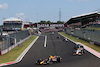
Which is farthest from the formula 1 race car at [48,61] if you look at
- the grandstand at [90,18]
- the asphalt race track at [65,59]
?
the grandstand at [90,18]

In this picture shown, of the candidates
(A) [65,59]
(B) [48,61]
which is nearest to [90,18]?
(A) [65,59]

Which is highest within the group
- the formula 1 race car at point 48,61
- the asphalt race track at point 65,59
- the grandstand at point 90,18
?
the grandstand at point 90,18

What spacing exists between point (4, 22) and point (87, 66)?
93751mm

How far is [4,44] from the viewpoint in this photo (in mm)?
21734

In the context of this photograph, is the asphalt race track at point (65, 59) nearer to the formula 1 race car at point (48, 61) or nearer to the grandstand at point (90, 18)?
the formula 1 race car at point (48, 61)

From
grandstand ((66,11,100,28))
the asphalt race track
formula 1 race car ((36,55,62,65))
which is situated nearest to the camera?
the asphalt race track

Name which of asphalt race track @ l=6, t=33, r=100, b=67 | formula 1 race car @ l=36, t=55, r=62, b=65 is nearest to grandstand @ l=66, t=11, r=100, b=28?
asphalt race track @ l=6, t=33, r=100, b=67

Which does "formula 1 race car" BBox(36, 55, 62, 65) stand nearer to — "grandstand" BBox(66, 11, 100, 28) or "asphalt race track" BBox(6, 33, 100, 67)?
"asphalt race track" BBox(6, 33, 100, 67)

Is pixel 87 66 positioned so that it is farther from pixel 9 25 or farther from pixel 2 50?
pixel 9 25

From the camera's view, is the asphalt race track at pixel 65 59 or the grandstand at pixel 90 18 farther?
the grandstand at pixel 90 18

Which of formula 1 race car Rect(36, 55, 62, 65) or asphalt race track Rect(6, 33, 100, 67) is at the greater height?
formula 1 race car Rect(36, 55, 62, 65)

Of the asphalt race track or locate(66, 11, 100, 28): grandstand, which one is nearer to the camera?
the asphalt race track

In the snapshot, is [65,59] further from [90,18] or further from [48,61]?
[90,18]

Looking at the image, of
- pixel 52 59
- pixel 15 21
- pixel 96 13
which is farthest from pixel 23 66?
pixel 15 21
